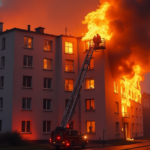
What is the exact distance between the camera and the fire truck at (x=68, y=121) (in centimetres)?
3012

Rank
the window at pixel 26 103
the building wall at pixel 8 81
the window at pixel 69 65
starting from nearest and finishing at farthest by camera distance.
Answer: the building wall at pixel 8 81
the window at pixel 26 103
the window at pixel 69 65

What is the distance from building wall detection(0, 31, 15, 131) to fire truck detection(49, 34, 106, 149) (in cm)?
755

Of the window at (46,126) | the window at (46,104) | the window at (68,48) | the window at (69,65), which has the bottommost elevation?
the window at (46,126)

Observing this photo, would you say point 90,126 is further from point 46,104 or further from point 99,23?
point 99,23

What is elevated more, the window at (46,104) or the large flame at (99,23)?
the large flame at (99,23)

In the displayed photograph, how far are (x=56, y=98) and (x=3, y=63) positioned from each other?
9.20 meters

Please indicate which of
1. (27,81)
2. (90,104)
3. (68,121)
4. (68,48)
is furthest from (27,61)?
(90,104)

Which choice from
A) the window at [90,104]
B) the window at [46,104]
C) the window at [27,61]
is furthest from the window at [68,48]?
the window at [46,104]

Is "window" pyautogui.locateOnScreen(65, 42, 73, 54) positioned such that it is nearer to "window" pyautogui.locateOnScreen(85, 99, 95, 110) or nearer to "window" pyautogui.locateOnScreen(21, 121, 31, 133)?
"window" pyautogui.locateOnScreen(85, 99, 95, 110)

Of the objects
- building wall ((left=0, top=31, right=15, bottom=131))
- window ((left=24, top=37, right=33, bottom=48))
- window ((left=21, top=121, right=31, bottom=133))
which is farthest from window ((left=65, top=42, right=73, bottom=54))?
window ((left=21, top=121, right=31, bottom=133))

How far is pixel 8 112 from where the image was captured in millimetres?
39094

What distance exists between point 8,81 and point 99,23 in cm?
1544

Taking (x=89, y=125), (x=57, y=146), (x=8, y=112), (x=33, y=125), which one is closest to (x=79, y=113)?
(x=89, y=125)

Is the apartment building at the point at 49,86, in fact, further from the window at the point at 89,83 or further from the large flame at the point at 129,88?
the large flame at the point at 129,88
